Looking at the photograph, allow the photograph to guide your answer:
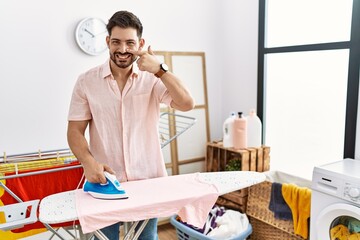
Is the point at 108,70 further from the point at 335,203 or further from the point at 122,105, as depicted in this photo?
the point at 335,203

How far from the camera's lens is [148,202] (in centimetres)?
131

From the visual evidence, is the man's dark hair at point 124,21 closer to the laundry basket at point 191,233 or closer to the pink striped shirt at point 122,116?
the pink striped shirt at point 122,116

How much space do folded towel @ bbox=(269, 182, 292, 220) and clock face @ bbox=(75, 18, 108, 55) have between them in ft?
5.60

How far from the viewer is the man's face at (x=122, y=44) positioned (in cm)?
139

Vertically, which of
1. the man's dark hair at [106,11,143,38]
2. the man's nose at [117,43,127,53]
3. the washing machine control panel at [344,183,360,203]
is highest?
the man's dark hair at [106,11,143,38]

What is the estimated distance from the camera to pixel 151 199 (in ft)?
4.39

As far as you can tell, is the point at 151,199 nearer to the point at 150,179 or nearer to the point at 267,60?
the point at 150,179

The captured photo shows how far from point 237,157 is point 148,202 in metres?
1.63

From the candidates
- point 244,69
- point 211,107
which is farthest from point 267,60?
point 211,107

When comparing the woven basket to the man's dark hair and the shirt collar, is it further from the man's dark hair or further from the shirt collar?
the man's dark hair

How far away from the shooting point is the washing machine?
1.81m

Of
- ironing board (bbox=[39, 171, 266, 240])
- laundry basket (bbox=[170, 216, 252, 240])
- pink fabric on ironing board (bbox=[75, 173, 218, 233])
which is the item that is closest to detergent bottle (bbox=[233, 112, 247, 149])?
laundry basket (bbox=[170, 216, 252, 240])

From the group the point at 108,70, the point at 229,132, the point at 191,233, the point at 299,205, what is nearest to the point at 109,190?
the point at 108,70

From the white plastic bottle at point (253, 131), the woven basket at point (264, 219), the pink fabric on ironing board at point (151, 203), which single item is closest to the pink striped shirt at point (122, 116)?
the pink fabric on ironing board at point (151, 203)
